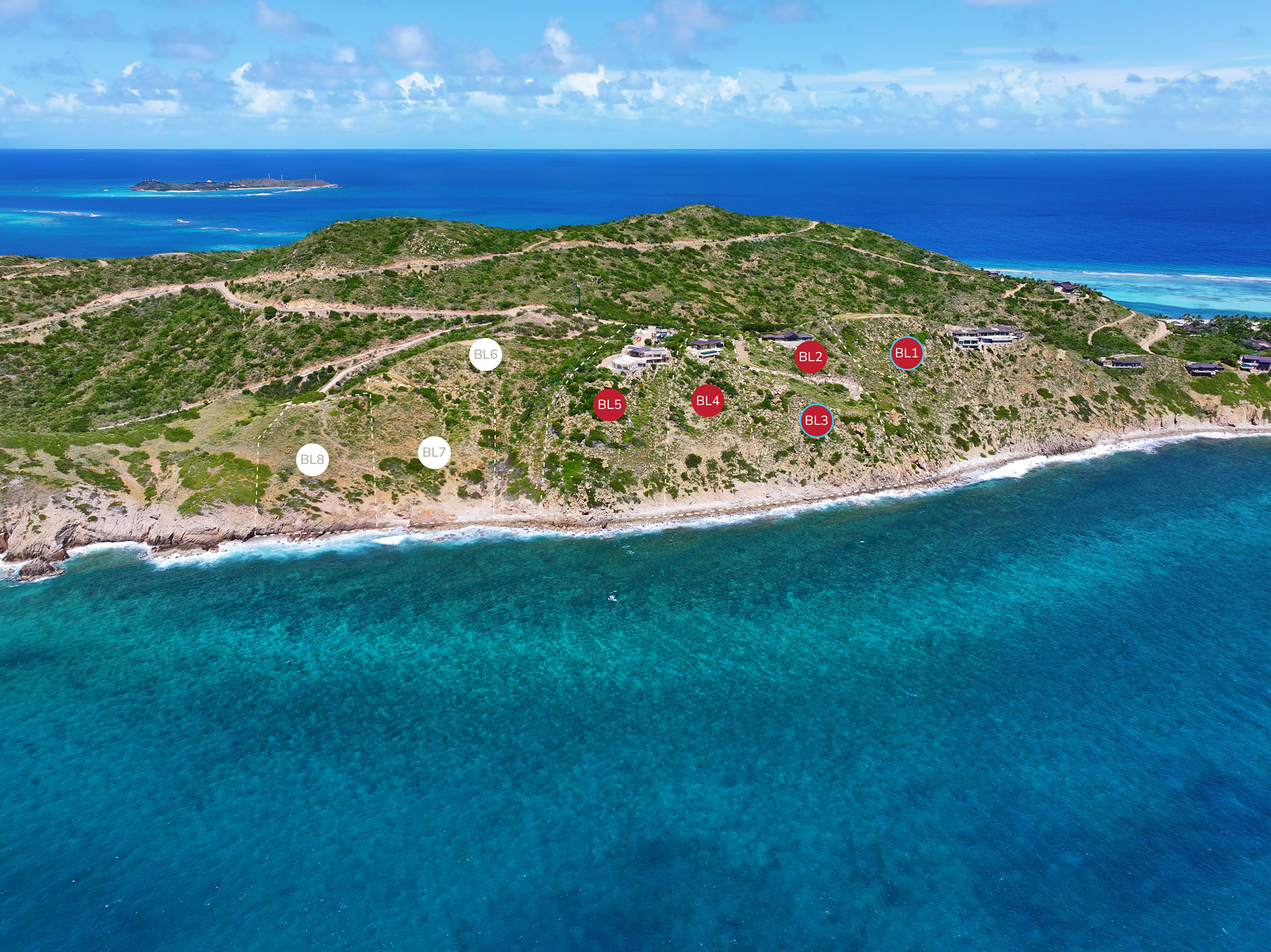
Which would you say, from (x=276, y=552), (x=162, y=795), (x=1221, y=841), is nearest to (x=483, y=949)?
(x=162, y=795)

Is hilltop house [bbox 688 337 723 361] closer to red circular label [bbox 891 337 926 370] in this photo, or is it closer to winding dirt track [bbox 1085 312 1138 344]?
red circular label [bbox 891 337 926 370]

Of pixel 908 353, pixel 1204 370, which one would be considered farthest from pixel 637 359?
pixel 1204 370

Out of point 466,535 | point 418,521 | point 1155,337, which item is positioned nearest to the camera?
point 466,535

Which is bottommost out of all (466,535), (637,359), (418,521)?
(466,535)

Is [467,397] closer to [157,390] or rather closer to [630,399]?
[630,399]

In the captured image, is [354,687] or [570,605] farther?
[570,605]

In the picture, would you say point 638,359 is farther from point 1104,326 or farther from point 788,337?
point 1104,326

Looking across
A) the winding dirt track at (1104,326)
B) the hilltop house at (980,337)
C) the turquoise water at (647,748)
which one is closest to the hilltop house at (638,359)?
the turquoise water at (647,748)
